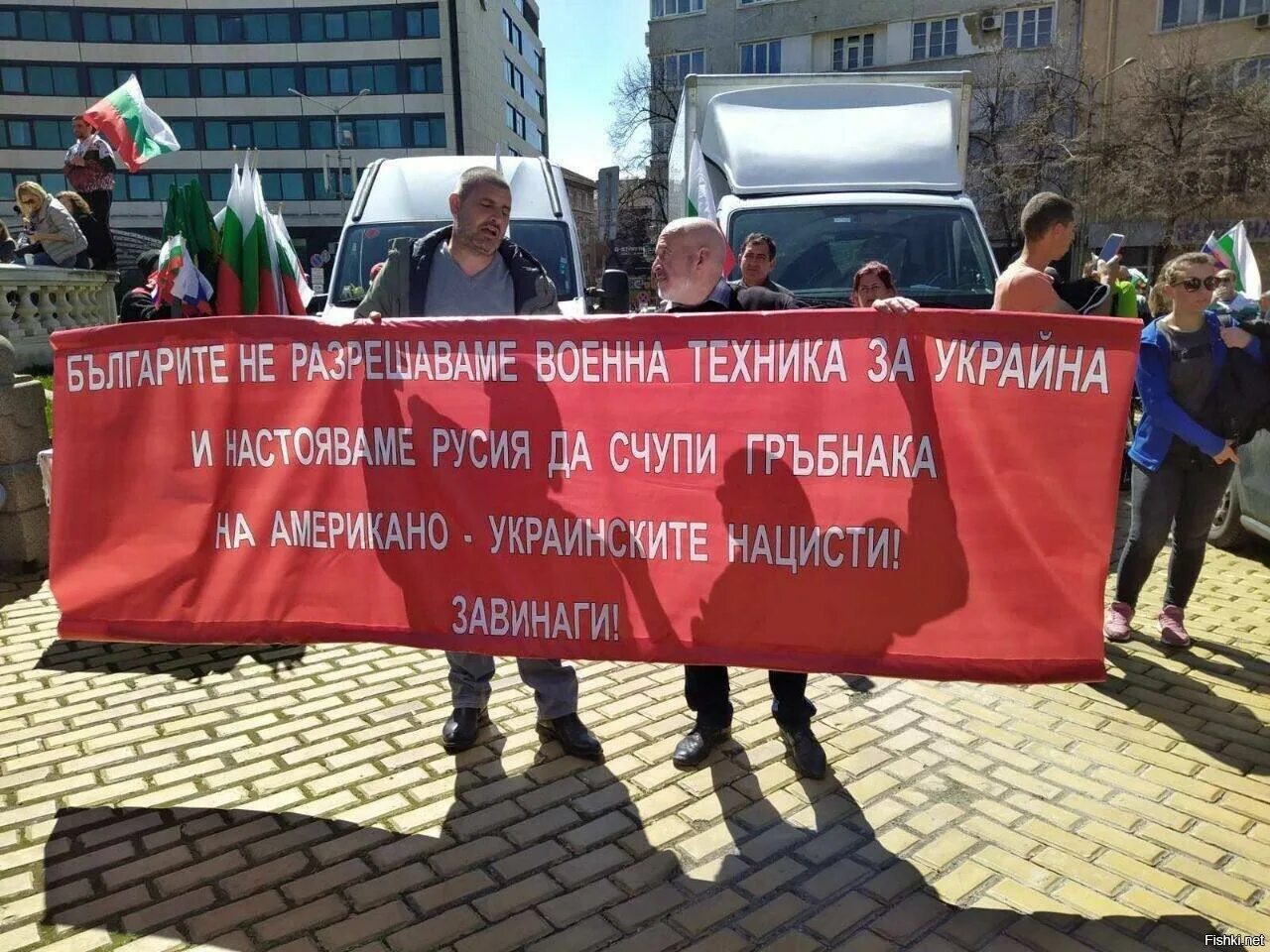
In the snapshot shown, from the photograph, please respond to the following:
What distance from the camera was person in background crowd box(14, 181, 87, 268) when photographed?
1114 centimetres

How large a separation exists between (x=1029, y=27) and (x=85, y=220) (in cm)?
4027

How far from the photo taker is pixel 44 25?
57.5 metres

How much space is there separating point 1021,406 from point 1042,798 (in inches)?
Result: 57.9

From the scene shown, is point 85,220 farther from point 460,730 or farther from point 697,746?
point 697,746

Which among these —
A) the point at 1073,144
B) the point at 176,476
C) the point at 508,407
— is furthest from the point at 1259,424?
the point at 1073,144

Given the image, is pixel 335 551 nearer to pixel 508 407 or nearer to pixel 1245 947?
pixel 508 407

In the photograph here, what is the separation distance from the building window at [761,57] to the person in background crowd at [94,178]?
3885 centimetres

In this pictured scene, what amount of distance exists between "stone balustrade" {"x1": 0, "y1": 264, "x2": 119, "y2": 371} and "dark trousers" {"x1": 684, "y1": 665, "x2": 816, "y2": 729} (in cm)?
969

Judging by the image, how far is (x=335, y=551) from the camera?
3.31 meters

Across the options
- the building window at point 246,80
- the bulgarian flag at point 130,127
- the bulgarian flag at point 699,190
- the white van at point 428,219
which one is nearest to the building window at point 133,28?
the building window at point 246,80

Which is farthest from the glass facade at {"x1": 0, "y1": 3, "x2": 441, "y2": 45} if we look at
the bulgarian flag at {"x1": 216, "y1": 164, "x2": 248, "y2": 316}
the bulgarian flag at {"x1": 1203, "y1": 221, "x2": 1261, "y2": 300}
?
the bulgarian flag at {"x1": 1203, "y1": 221, "x2": 1261, "y2": 300}

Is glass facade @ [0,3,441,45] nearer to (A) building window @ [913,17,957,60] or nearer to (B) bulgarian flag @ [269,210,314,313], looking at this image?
(A) building window @ [913,17,957,60]

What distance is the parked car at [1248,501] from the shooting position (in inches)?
227

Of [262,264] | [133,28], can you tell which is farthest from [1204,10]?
[133,28]
